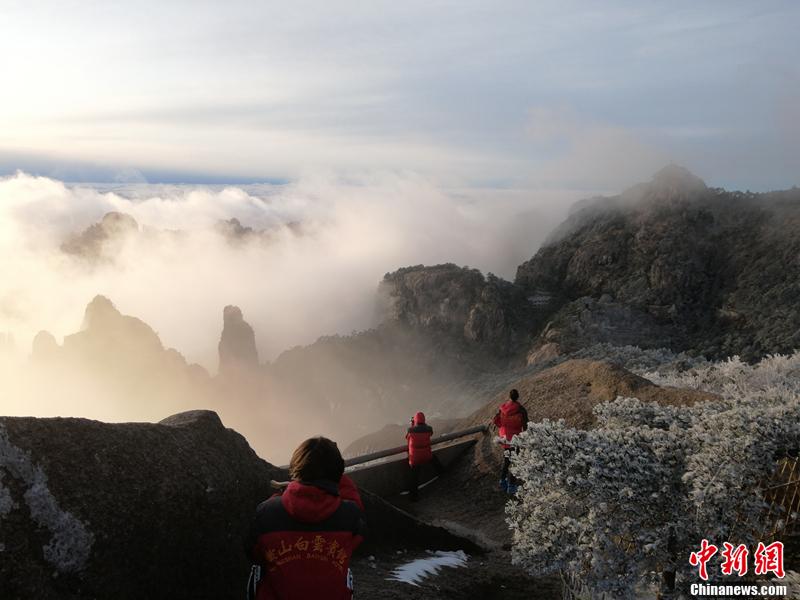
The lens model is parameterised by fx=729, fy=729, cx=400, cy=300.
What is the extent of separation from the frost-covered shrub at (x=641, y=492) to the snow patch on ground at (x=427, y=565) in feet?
5.82

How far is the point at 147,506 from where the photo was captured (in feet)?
21.8

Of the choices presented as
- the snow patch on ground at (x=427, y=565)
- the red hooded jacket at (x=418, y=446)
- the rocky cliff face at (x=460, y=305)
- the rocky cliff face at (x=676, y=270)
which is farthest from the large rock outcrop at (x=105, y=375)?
the snow patch on ground at (x=427, y=565)

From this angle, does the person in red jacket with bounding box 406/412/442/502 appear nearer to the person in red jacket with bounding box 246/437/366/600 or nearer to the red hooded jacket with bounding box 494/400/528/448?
the red hooded jacket with bounding box 494/400/528/448

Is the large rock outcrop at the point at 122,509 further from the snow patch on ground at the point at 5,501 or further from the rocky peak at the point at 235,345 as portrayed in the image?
the rocky peak at the point at 235,345

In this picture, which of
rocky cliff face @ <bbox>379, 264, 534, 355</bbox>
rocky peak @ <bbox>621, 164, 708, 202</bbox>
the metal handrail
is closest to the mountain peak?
rocky peak @ <bbox>621, 164, 708, 202</bbox>

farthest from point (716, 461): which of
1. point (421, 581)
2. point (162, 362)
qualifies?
point (162, 362)

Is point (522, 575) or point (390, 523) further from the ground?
point (390, 523)

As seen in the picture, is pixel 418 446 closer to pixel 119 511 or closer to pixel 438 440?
pixel 438 440

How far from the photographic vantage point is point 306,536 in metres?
5.07

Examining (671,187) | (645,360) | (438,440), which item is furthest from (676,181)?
(438,440)

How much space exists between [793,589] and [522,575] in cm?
406

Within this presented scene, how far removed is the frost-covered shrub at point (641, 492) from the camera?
7.95 metres

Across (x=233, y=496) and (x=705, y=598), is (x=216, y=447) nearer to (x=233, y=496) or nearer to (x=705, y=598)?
(x=233, y=496)

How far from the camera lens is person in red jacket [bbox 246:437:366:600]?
16.6 ft
